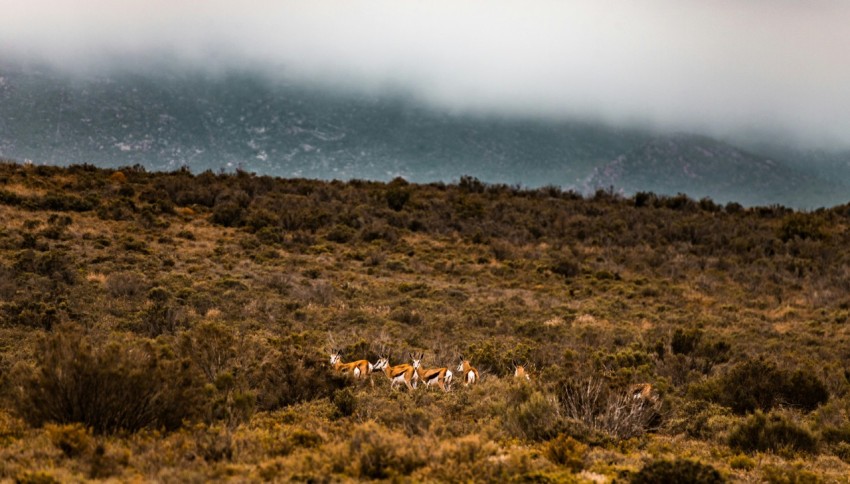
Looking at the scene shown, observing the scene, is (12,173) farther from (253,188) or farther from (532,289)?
(532,289)

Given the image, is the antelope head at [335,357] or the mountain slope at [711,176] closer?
the antelope head at [335,357]

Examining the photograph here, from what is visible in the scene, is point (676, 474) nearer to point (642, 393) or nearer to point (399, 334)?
point (642, 393)

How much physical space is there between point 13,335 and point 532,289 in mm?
14374

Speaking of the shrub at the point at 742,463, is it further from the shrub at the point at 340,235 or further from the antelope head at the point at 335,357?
the shrub at the point at 340,235

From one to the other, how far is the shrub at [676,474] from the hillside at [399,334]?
2 cm

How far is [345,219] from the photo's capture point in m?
28.9

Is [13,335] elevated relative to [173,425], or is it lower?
lower

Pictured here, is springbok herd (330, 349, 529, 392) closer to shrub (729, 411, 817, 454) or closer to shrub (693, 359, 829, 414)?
shrub (729, 411, 817, 454)

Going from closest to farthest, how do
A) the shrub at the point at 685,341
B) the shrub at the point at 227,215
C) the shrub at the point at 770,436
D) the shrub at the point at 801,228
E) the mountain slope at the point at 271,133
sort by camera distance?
the shrub at the point at 770,436, the shrub at the point at 685,341, the shrub at the point at 227,215, the shrub at the point at 801,228, the mountain slope at the point at 271,133

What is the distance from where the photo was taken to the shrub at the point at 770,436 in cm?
740

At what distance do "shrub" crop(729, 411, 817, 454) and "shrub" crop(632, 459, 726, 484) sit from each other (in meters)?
2.46

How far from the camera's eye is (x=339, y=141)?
13062 cm

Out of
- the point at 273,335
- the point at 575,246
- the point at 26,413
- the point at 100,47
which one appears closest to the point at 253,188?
the point at 575,246

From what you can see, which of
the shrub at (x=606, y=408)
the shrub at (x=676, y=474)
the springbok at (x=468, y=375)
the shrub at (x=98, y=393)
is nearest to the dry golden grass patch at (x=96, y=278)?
the springbok at (x=468, y=375)
